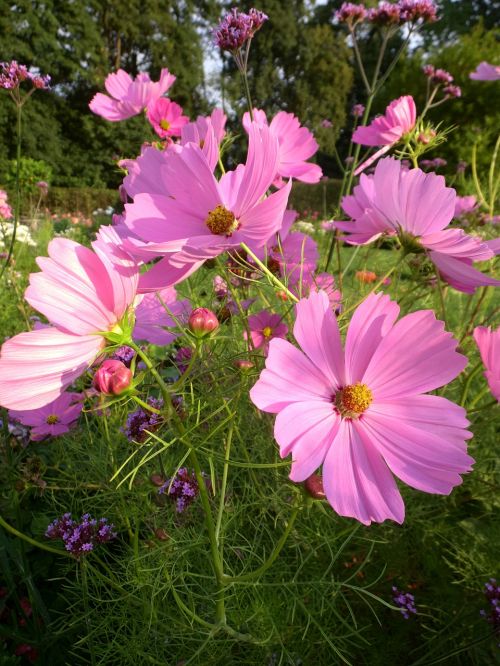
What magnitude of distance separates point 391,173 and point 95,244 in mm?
315

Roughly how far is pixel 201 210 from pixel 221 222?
0.03 m

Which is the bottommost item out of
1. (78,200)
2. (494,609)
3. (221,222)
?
(78,200)

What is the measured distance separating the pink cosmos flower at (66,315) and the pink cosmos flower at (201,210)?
24 mm

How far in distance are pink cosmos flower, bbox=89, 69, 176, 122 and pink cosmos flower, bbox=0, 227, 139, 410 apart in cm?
67

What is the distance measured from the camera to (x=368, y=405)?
43 cm

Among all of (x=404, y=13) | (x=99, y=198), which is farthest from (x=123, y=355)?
(x=99, y=198)

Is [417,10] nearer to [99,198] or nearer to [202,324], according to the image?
[202,324]

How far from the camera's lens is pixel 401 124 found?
775mm

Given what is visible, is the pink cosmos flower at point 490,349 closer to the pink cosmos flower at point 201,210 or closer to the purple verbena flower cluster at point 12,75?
the pink cosmos flower at point 201,210

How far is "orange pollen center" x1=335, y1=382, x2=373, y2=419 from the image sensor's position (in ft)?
1.38

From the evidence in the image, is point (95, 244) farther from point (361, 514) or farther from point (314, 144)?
point (314, 144)

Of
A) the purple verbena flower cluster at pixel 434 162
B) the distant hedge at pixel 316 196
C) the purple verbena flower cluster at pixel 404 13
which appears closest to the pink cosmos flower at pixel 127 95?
the purple verbena flower cluster at pixel 404 13

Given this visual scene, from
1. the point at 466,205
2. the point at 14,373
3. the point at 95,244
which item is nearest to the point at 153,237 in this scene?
the point at 95,244

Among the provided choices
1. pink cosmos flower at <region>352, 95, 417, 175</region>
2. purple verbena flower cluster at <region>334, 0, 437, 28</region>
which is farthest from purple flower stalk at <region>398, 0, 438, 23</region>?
pink cosmos flower at <region>352, 95, 417, 175</region>
